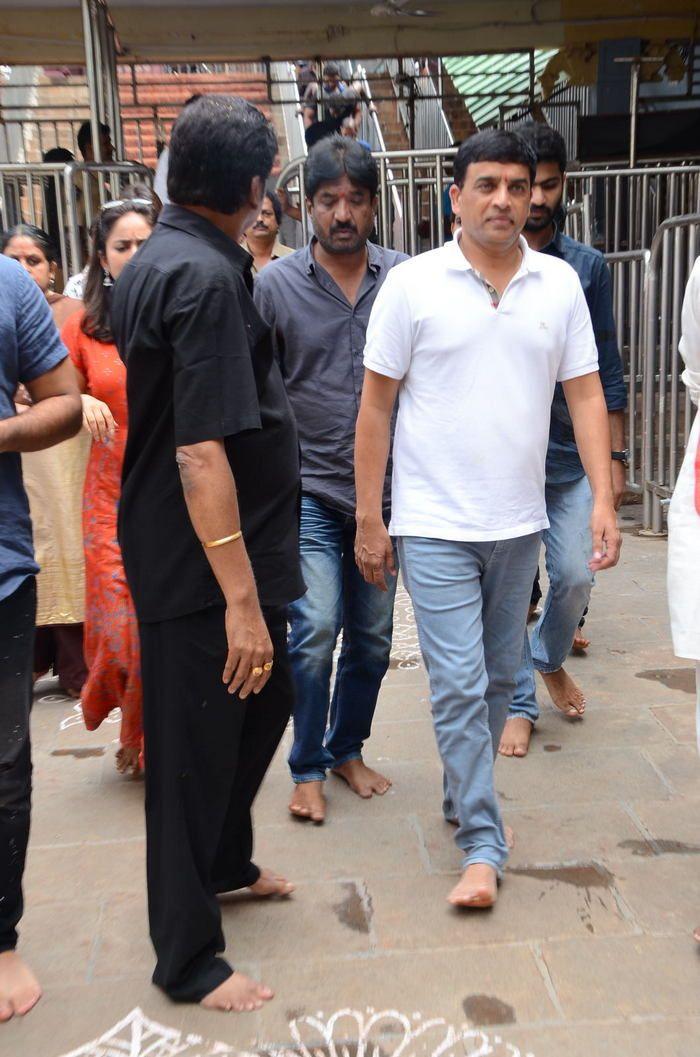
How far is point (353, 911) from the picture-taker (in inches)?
122

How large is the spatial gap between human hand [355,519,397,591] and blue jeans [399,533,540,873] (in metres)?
0.10

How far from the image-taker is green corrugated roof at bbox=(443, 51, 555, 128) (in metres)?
13.7

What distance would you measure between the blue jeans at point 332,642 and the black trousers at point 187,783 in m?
0.82

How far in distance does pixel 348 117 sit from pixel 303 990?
1014cm

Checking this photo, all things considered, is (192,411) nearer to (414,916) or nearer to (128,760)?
(414,916)

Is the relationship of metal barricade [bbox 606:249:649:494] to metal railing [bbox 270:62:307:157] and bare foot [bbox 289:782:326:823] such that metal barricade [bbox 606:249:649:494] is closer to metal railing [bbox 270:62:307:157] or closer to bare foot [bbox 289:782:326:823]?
bare foot [bbox 289:782:326:823]

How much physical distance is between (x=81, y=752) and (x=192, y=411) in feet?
7.76

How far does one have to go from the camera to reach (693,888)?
315cm

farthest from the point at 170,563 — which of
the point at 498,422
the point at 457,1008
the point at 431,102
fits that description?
the point at 431,102

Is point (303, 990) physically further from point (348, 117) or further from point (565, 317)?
point (348, 117)

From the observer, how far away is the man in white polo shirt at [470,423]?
305 centimetres

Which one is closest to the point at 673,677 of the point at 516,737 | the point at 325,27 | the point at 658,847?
the point at 516,737

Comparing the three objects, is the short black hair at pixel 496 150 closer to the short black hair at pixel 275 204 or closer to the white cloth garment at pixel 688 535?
the white cloth garment at pixel 688 535

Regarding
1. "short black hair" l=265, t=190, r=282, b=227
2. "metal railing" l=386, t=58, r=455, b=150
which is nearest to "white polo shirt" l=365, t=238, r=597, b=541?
"short black hair" l=265, t=190, r=282, b=227
